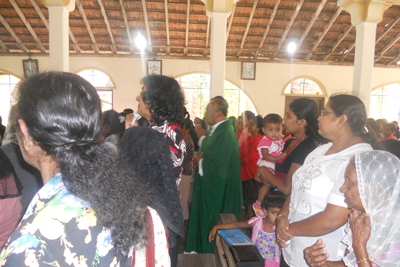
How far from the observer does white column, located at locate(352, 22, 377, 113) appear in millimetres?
4746

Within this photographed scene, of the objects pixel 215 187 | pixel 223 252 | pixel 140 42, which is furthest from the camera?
pixel 140 42

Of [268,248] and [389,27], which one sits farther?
[389,27]

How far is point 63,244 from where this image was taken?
0.55 m

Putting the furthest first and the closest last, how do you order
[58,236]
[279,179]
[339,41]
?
[339,41]
[279,179]
[58,236]

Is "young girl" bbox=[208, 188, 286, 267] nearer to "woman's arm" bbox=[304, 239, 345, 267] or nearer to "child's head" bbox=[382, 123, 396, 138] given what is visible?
"woman's arm" bbox=[304, 239, 345, 267]

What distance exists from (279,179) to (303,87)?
9256 millimetres

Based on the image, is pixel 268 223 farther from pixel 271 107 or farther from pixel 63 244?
pixel 271 107

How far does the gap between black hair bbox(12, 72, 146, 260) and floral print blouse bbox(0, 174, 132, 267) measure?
22 mm

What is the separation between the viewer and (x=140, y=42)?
8883 mm

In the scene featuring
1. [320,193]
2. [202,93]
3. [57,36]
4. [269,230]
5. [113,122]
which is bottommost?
[269,230]

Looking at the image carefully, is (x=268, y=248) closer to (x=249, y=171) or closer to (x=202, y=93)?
(x=249, y=171)

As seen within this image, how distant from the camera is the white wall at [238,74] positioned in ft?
31.3

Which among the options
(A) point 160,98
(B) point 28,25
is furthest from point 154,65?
(A) point 160,98

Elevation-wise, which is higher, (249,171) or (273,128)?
(273,128)
